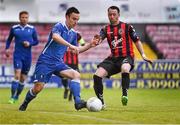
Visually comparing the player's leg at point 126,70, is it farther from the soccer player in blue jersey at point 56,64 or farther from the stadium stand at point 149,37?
the stadium stand at point 149,37

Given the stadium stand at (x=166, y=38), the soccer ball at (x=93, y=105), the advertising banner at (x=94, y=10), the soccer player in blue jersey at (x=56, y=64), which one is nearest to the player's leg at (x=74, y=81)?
the soccer player in blue jersey at (x=56, y=64)

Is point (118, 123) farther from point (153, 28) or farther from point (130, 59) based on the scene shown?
point (153, 28)

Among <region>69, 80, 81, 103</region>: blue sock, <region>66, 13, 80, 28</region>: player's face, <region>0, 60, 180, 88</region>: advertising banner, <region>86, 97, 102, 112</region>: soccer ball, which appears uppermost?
<region>66, 13, 80, 28</region>: player's face

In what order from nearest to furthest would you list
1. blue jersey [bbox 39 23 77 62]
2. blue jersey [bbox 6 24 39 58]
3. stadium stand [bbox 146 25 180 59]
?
blue jersey [bbox 39 23 77 62] → blue jersey [bbox 6 24 39 58] → stadium stand [bbox 146 25 180 59]

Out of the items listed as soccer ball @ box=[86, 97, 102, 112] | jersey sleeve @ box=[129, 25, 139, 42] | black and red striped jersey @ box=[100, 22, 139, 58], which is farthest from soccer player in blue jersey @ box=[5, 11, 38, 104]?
soccer ball @ box=[86, 97, 102, 112]

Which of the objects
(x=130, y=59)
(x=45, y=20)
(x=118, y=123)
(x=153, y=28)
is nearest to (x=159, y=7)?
(x=153, y=28)

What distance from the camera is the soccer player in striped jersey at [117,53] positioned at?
15.0 meters

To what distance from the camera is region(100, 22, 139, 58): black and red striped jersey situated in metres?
15.2

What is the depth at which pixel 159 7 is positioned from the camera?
115ft

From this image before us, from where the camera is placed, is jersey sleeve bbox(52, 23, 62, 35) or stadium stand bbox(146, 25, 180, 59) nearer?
jersey sleeve bbox(52, 23, 62, 35)

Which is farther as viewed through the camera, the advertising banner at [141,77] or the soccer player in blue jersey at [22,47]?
the advertising banner at [141,77]

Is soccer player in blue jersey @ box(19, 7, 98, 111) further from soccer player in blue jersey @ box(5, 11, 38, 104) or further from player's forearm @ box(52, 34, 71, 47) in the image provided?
soccer player in blue jersey @ box(5, 11, 38, 104)

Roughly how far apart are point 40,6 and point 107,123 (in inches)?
946

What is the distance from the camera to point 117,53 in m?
15.2
